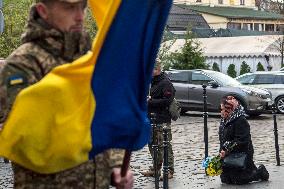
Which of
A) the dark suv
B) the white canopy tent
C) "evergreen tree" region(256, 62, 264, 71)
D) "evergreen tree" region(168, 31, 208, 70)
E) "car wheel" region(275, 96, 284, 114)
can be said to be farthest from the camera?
the white canopy tent

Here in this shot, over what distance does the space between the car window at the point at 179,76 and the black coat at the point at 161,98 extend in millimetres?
15116

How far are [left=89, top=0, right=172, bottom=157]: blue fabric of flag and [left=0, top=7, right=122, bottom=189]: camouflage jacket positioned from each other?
23 cm

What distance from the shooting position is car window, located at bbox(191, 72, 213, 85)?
26.6m

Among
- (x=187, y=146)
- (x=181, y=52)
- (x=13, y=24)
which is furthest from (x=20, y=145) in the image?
(x=181, y=52)

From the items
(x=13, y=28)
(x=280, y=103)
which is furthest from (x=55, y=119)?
(x=13, y=28)

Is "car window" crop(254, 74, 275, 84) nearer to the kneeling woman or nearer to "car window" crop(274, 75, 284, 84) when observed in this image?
"car window" crop(274, 75, 284, 84)

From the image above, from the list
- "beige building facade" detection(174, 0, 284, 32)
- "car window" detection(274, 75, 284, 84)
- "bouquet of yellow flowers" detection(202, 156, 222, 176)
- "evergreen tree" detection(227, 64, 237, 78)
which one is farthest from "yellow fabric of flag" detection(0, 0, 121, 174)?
"beige building facade" detection(174, 0, 284, 32)

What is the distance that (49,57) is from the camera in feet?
11.5

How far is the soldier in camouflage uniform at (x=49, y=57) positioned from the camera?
3.37m

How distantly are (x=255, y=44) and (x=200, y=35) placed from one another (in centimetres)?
1182

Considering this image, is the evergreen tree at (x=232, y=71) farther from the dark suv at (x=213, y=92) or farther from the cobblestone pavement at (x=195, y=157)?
the cobblestone pavement at (x=195, y=157)

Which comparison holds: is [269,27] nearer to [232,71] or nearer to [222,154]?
[232,71]

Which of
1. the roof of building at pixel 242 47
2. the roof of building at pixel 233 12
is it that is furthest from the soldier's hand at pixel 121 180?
the roof of building at pixel 233 12

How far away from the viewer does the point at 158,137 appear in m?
11.6
